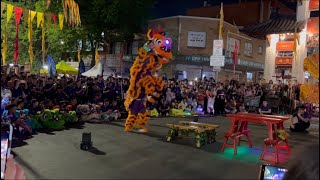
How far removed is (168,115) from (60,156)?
9525 millimetres

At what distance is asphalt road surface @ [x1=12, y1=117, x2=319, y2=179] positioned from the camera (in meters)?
6.51

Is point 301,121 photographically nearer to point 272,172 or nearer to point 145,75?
point 145,75

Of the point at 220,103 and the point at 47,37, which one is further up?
the point at 47,37

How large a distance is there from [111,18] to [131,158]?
19783 mm

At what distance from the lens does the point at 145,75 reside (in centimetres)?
1098

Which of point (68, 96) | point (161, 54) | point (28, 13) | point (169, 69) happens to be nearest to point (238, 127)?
point (161, 54)

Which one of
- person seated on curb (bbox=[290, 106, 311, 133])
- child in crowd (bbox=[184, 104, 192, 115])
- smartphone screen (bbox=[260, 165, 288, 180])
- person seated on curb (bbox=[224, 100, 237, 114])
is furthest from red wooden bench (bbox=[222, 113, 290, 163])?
person seated on curb (bbox=[224, 100, 237, 114])

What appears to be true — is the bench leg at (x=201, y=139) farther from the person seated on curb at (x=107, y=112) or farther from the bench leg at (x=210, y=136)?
the person seated on curb at (x=107, y=112)

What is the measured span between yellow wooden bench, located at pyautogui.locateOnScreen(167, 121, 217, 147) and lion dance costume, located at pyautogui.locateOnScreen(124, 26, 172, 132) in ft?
5.27

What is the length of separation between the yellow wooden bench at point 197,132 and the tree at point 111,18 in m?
17.7

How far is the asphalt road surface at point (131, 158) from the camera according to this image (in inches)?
256

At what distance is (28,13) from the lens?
557 inches

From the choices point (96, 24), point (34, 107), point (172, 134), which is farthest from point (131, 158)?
point (96, 24)

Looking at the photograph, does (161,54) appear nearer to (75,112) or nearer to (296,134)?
(75,112)
